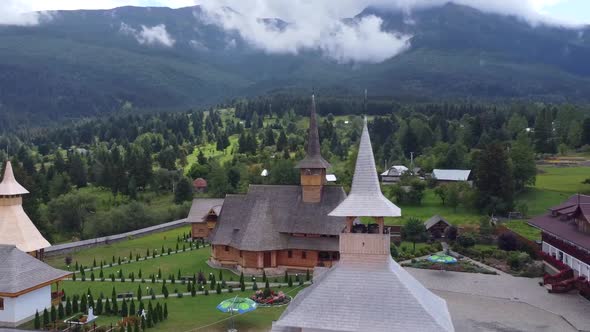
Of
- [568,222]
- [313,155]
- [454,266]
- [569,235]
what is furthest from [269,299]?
[568,222]

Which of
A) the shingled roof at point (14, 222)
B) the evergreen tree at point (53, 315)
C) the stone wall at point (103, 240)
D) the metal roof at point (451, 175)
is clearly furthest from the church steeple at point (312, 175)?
the metal roof at point (451, 175)

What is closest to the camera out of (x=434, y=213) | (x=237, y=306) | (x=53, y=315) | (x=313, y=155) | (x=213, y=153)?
(x=237, y=306)

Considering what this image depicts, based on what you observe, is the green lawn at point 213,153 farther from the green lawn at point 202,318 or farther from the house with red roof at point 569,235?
the green lawn at point 202,318

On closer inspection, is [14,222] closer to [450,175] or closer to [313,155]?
[313,155]

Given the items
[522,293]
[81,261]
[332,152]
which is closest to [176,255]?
[81,261]

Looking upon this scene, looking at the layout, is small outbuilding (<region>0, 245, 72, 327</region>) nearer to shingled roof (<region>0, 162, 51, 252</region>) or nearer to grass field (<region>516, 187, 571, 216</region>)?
shingled roof (<region>0, 162, 51, 252</region>)

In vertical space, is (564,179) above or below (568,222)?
above
